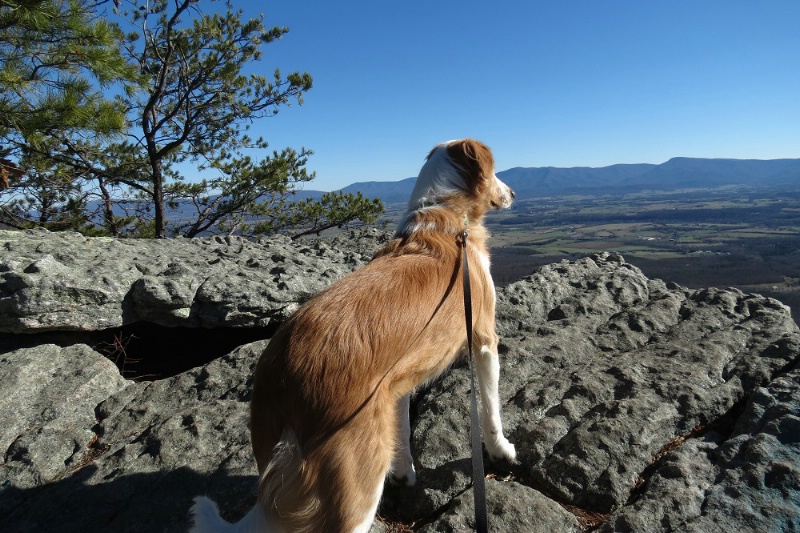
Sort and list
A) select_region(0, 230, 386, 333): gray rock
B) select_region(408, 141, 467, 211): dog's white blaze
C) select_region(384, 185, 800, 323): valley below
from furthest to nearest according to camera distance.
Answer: select_region(384, 185, 800, 323): valley below
select_region(0, 230, 386, 333): gray rock
select_region(408, 141, 467, 211): dog's white blaze

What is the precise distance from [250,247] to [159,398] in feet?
8.21

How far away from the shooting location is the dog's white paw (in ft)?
9.12

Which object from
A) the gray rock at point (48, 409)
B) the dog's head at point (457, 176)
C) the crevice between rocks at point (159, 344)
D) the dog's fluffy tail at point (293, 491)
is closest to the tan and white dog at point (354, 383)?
the dog's fluffy tail at point (293, 491)

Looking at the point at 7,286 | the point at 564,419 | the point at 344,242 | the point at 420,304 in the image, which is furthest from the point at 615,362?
the point at 7,286

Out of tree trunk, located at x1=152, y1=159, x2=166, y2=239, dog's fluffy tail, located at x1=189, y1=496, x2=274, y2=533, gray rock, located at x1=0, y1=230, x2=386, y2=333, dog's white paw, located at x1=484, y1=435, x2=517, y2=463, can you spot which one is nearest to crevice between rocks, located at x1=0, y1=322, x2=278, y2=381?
gray rock, located at x1=0, y1=230, x2=386, y2=333

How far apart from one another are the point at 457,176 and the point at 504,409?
1708mm

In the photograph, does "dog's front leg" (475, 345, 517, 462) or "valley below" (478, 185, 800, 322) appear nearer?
"dog's front leg" (475, 345, 517, 462)

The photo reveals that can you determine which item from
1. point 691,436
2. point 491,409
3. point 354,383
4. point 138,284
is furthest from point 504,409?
point 138,284

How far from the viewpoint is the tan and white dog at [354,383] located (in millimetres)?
1870

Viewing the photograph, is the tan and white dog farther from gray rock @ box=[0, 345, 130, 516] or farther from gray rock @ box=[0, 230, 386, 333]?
gray rock @ box=[0, 230, 386, 333]

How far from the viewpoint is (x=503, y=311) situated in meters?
4.73

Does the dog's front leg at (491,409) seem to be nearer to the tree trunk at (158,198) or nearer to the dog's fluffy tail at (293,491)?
the dog's fluffy tail at (293,491)

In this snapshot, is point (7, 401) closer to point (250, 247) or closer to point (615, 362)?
point (250, 247)

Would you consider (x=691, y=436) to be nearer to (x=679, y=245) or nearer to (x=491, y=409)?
(x=491, y=409)
